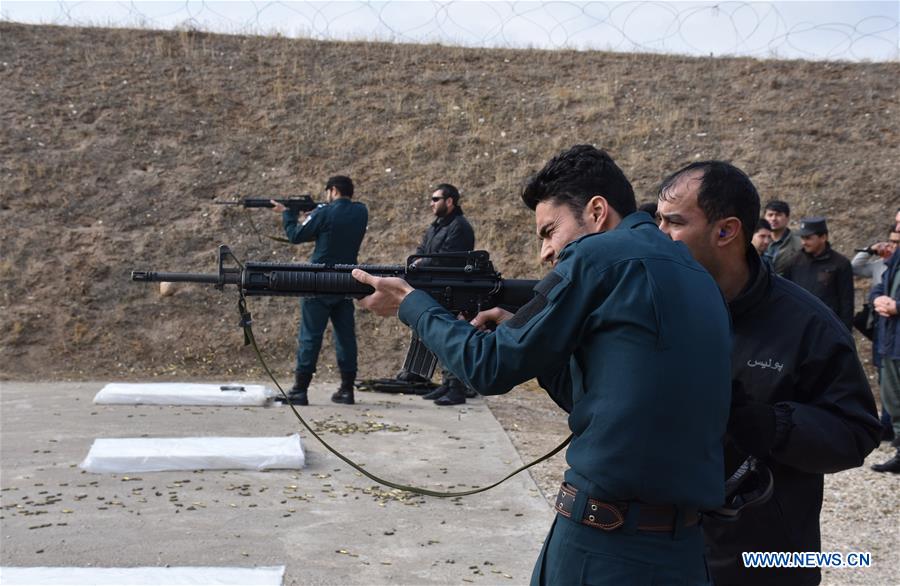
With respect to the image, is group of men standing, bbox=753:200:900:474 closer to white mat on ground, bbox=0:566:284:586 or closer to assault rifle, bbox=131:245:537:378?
assault rifle, bbox=131:245:537:378

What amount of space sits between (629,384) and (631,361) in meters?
0.05

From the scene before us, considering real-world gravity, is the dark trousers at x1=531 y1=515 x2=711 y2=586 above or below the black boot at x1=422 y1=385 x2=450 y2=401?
above

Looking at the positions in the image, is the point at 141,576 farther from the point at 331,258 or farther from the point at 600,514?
the point at 331,258

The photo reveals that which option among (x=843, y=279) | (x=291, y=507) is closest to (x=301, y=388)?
(x=291, y=507)

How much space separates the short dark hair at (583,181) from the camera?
2.40 metres

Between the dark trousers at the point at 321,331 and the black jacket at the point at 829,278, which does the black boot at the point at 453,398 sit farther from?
the black jacket at the point at 829,278

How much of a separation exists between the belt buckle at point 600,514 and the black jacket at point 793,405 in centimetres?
52

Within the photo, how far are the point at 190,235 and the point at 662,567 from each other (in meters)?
13.9

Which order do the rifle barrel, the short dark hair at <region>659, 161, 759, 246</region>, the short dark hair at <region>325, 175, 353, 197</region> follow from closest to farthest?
1. the short dark hair at <region>659, 161, 759, 246</region>
2. the rifle barrel
3. the short dark hair at <region>325, 175, 353, 197</region>

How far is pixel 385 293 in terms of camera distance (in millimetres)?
2904

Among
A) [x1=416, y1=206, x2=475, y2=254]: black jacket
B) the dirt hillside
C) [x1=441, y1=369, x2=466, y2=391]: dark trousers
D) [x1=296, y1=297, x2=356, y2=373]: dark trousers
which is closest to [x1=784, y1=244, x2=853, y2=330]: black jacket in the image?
[x1=416, y1=206, x2=475, y2=254]: black jacket

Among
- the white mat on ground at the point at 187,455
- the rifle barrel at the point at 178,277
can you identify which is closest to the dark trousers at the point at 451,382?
the white mat on ground at the point at 187,455

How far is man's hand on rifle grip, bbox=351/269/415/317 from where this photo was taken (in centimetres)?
281
